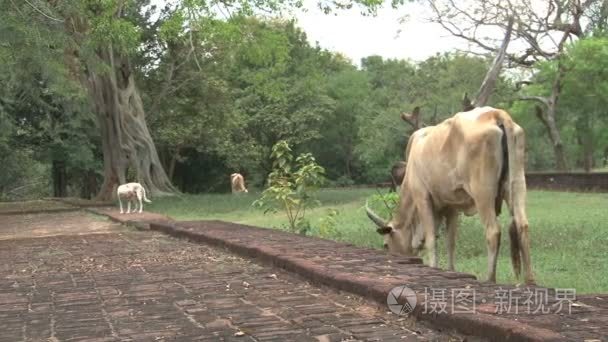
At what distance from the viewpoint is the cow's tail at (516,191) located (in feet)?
19.7

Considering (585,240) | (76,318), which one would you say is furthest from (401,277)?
(585,240)

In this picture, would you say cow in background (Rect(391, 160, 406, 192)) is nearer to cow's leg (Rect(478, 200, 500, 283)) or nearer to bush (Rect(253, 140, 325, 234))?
bush (Rect(253, 140, 325, 234))

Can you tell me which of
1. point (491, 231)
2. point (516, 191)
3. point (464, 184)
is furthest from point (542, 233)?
point (516, 191)

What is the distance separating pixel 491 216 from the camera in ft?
20.5

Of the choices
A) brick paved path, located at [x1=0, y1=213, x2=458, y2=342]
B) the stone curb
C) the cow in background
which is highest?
the cow in background

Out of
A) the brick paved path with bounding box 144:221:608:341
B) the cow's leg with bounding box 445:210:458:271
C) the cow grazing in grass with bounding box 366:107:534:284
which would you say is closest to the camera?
the brick paved path with bounding box 144:221:608:341

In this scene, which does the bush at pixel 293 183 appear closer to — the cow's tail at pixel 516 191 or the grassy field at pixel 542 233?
the grassy field at pixel 542 233

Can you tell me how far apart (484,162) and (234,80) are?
31.1m

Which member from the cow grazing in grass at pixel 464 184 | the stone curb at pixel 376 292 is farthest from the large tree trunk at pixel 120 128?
the cow grazing in grass at pixel 464 184

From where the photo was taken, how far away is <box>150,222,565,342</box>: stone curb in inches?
131

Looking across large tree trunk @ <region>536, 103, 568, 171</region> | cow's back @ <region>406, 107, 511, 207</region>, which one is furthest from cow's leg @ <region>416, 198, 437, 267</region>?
large tree trunk @ <region>536, 103, 568, 171</region>

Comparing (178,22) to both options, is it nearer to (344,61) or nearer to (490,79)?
(490,79)

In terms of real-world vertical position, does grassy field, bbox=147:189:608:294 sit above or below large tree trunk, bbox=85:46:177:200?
below

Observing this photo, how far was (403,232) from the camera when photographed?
26.6ft
